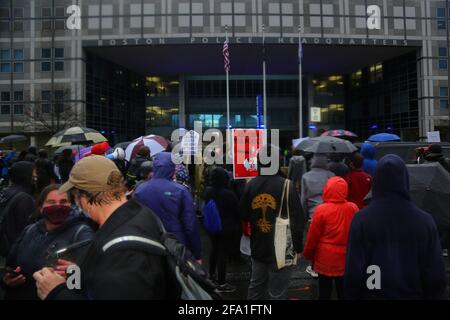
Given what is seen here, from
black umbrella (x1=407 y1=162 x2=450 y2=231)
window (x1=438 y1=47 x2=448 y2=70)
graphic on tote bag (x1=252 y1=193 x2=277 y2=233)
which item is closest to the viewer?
graphic on tote bag (x1=252 y1=193 x2=277 y2=233)

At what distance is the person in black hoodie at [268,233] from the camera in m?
4.84

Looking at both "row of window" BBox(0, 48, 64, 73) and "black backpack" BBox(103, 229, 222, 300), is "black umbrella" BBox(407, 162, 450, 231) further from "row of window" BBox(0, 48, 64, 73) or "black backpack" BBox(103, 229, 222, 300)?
"row of window" BBox(0, 48, 64, 73)

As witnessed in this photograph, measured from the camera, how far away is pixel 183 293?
1835 millimetres

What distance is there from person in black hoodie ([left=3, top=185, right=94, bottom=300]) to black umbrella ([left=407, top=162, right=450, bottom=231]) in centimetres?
427

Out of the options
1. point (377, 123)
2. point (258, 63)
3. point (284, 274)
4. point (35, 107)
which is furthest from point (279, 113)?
point (284, 274)

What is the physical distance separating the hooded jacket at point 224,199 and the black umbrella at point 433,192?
8.49ft

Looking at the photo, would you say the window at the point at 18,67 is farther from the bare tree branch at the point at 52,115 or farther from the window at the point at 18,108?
the bare tree branch at the point at 52,115

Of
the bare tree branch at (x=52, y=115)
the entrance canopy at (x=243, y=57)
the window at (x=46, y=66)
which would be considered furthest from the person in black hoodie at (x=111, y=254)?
the window at (x=46, y=66)

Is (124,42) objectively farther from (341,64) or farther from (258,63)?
(341,64)

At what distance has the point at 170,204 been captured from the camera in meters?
4.75

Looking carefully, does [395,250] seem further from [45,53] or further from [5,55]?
[5,55]

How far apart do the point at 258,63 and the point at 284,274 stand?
44200 millimetres

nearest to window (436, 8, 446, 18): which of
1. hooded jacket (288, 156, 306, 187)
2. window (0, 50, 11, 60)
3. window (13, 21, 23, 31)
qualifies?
hooded jacket (288, 156, 306, 187)

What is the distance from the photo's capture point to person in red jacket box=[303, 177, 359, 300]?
452cm
